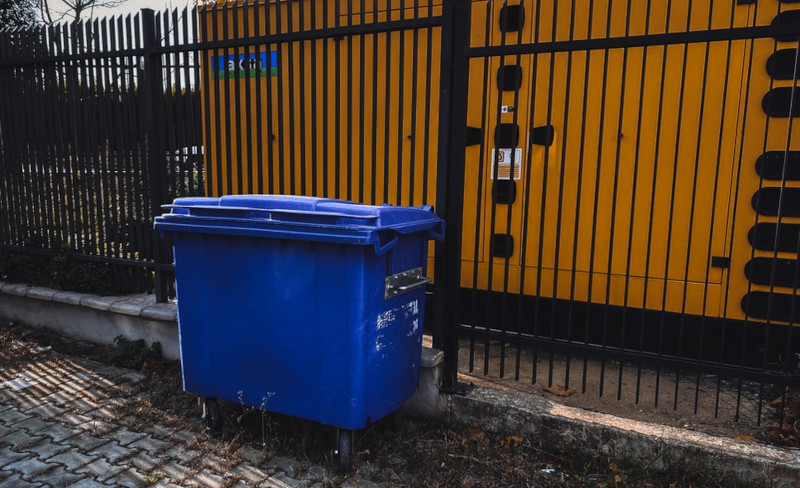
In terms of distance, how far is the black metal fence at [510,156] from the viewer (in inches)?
130

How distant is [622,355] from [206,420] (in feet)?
7.78

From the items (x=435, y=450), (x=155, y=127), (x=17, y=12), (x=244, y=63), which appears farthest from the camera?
(x=17, y=12)

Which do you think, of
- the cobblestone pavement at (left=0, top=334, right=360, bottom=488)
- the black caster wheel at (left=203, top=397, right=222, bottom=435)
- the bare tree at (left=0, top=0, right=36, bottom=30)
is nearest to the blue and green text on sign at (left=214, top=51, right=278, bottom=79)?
the black caster wheel at (left=203, top=397, right=222, bottom=435)

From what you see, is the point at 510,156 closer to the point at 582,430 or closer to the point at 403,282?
the point at 403,282

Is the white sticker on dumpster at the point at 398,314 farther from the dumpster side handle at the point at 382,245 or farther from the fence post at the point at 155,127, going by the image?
the fence post at the point at 155,127

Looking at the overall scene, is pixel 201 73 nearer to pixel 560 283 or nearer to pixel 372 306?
pixel 372 306

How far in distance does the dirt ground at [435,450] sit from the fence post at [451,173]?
367mm

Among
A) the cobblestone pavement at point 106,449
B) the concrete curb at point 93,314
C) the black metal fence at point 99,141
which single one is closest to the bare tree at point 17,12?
the black metal fence at point 99,141

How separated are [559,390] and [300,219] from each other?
2.09 m

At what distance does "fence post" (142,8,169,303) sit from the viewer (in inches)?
168

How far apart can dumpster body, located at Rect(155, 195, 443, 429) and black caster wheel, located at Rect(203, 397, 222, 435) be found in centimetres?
7

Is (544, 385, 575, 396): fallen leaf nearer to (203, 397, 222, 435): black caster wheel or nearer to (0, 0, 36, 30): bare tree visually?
(203, 397, 222, 435): black caster wheel

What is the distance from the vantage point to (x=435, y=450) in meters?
3.09

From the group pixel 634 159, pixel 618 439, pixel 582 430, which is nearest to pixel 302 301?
pixel 582 430
